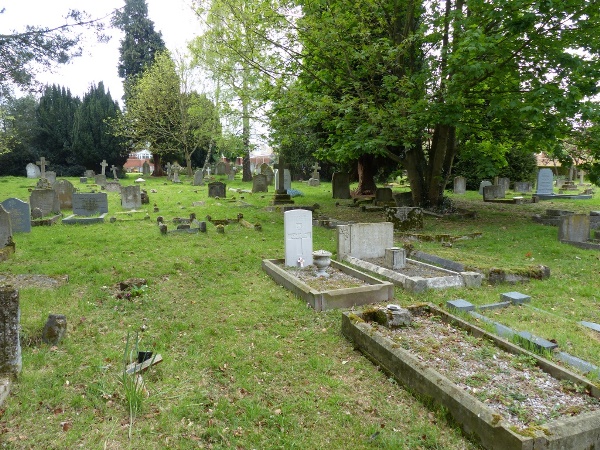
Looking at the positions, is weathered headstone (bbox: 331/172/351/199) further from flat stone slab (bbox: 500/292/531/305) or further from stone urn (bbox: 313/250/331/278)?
flat stone slab (bbox: 500/292/531/305)

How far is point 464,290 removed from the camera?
Result: 22.8ft

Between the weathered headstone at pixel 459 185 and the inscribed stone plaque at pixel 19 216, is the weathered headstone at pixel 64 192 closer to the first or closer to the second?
the inscribed stone plaque at pixel 19 216

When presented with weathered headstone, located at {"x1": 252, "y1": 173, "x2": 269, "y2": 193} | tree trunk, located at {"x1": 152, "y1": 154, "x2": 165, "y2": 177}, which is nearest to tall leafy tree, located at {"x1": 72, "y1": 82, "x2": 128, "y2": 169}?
tree trunk, located at {"x1": 152, "y1": 154, "x2": 165, "y2": 177}

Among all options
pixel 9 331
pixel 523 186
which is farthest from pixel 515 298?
pixel 523 186

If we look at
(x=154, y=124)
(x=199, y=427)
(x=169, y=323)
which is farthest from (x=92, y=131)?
(x=199, y=427)

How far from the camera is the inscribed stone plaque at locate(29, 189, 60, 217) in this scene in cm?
1350

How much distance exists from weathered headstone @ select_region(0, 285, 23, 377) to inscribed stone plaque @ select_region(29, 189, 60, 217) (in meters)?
11.1

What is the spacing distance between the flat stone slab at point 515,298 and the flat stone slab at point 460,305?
660 millimetres

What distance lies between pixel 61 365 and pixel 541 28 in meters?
12.7

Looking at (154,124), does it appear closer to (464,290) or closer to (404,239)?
(404,239)

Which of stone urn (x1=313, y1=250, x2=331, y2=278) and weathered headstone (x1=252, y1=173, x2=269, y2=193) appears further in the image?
weathered headstone (x1=252, y1=173, x2=269, y2=193)

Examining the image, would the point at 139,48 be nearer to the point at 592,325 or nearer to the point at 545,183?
the point at 545,183

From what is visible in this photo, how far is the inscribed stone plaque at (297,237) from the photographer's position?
8.09 m

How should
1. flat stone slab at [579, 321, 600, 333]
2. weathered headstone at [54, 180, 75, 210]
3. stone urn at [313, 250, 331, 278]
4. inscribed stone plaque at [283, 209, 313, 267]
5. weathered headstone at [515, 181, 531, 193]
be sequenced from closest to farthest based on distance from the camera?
flat stone slab at [579, 321, 600, 333], stone urn at [313, 250, 331, 278], inscribed stone plaque at [283, 209, 313, 267], weathered headstone at [54, 180, 75, 210], weathered headstone at [515, 181, 531, 193]
